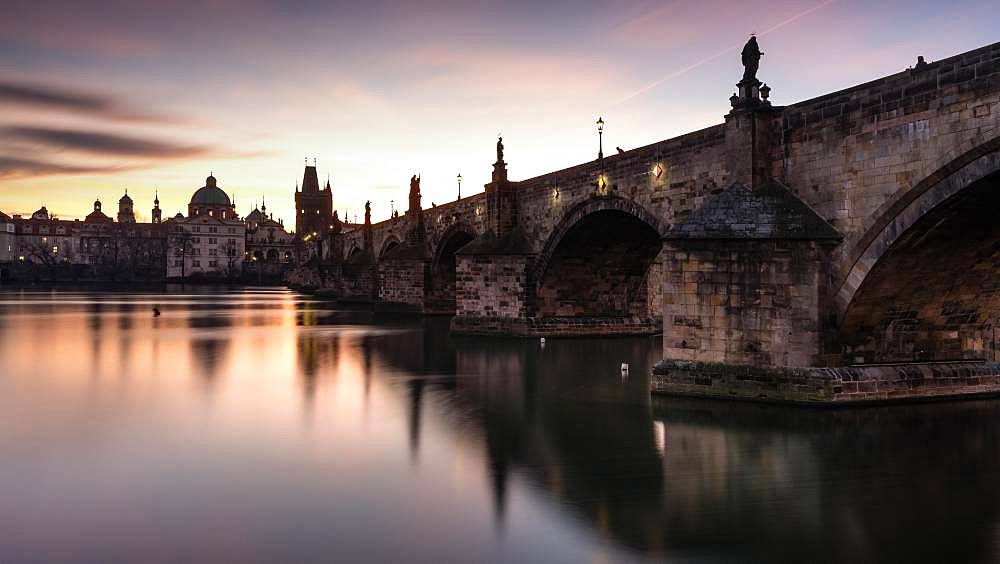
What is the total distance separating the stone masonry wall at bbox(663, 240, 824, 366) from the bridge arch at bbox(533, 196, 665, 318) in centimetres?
1134

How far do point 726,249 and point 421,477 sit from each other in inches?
318

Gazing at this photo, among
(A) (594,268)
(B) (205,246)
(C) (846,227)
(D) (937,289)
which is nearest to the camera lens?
(C) (846,227)

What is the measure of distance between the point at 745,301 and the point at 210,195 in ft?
558

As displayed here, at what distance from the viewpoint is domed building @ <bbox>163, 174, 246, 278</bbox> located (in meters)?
132

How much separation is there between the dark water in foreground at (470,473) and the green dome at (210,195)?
158 m

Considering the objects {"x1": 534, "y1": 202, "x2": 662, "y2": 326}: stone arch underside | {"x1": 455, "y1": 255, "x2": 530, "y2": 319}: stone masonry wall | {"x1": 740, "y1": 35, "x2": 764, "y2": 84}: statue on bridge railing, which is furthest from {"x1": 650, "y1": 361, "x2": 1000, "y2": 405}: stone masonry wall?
{"x1": 455, "y1": 255, "x2": 530, "y2": 319}: stone masonry wall

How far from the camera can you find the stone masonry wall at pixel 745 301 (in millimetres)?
14273

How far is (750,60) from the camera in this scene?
15.8m

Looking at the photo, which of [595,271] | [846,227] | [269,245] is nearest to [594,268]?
[595,271]

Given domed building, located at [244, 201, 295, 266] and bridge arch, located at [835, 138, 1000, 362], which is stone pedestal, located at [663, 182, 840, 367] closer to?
bridge arch, located at [835, 138, 1000, 362]

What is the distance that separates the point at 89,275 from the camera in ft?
397

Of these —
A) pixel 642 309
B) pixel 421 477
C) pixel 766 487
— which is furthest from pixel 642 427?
pixel 642 309

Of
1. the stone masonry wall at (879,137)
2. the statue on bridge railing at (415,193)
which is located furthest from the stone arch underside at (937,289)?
the statue on bridge railing at (415,193)

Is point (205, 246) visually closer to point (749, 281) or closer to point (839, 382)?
point (749, 281)
